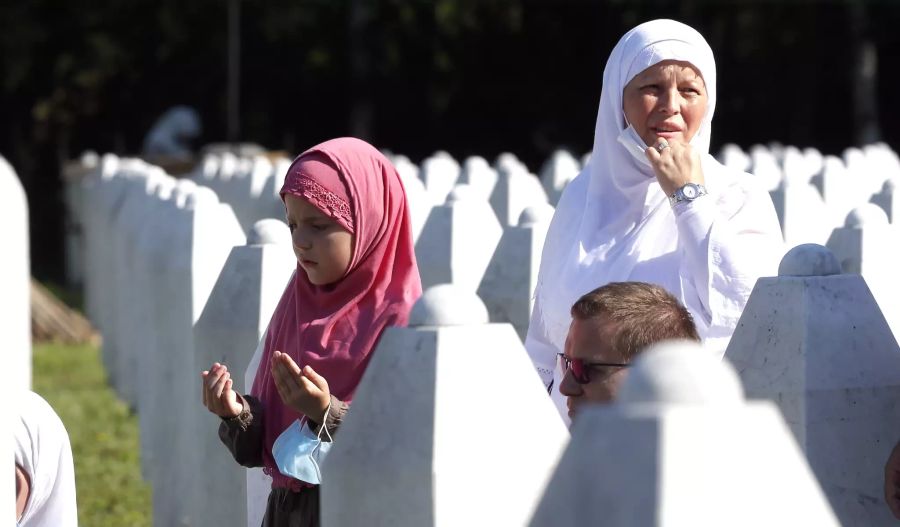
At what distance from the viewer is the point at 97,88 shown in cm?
2938

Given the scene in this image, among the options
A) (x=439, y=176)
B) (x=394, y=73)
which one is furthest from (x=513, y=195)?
(x=394, y=73)

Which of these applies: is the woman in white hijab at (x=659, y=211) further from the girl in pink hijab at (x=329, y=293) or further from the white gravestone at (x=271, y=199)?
the white gravestone at (x=271, y=199)

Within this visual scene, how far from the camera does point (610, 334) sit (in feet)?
10.2

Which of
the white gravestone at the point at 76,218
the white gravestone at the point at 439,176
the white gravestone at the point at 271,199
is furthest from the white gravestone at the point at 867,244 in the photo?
the white gravestone at the point at 76,218

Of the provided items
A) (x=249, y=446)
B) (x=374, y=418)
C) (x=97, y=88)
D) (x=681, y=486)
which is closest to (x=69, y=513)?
(x=249, y=446)

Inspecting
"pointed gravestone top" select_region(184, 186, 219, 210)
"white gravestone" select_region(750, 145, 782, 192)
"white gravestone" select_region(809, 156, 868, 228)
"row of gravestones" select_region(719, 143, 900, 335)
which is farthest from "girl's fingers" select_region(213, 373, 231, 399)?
"white gravestone" select_region(750, 145, 782, 192)

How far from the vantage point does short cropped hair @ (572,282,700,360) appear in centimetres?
309

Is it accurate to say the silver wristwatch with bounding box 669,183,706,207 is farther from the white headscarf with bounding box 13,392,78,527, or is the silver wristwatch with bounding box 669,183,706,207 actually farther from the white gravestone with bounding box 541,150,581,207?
the white gravestone with bounding box 541,150,581,207

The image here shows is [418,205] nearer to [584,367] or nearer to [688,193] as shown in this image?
[688,193]

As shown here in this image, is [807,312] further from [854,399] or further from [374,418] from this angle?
[374,418]

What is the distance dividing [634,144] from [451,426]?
186cm

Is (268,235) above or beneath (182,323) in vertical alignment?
above

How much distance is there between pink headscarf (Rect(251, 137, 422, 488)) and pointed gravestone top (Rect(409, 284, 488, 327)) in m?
1.01

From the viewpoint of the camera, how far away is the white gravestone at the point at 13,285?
2.41 meters
